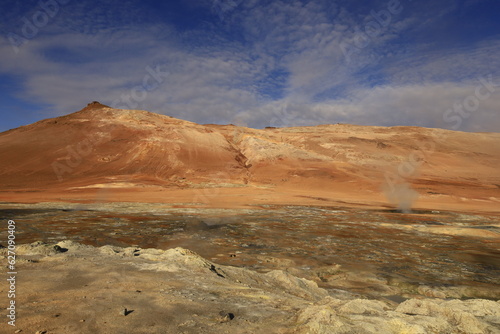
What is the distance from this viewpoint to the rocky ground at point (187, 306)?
2975mm

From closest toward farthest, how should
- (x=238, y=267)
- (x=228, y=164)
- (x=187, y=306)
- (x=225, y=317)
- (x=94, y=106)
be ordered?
(x=225, y=317)
(x=187, y=306)
(x=238, y=267)
(x=228, y=164)
(x=94, y=106)

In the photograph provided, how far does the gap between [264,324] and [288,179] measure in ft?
128

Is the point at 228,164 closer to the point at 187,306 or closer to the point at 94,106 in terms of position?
the point at 94,106

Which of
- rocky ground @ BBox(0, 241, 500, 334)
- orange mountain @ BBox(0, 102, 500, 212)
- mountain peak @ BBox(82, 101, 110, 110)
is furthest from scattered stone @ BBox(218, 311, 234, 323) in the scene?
mountain peak @ BBox(82, 101, 110, 110)

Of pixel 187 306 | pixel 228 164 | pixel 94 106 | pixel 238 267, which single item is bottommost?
pixel 238 267

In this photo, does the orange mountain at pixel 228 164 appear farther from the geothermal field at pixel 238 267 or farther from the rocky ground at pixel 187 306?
the rocky ground at pixel 187 306

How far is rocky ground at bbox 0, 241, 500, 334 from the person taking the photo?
9.76ft

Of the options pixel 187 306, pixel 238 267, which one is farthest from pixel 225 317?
pixel 238 267

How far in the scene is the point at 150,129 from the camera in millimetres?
49250

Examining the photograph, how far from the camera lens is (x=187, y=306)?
11.6 feet

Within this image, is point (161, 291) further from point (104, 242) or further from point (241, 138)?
point (241, 138)

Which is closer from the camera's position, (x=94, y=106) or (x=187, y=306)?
(x=187, y=306)

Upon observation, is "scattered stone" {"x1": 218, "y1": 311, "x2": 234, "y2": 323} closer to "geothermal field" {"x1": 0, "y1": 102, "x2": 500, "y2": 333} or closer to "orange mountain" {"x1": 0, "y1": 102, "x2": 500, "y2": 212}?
"geothermal field" {"x1": 0, "y1": 102, "x2": 500, "y2": 333}

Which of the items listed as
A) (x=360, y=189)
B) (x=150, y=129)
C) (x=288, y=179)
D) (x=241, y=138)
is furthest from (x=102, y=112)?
(x=360, y=189)
